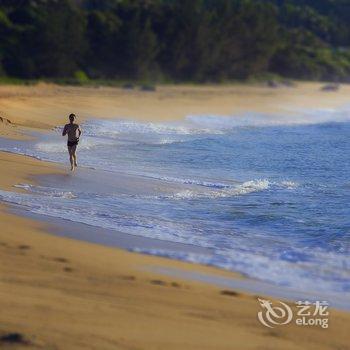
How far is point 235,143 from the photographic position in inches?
896

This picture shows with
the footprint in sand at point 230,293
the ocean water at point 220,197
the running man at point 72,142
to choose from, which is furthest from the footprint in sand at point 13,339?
the running man at point 72,142

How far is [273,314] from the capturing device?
6.33m

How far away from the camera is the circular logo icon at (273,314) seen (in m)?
6.12

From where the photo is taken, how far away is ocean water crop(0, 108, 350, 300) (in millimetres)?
8625

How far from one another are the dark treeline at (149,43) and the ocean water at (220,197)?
17716 millimetres

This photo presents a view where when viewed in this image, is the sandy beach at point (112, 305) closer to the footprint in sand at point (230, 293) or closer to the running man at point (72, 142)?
the footprint in sand at point (230, 293)

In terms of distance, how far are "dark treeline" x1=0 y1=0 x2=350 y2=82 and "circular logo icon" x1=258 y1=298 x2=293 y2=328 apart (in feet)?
111

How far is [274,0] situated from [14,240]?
8749 cm

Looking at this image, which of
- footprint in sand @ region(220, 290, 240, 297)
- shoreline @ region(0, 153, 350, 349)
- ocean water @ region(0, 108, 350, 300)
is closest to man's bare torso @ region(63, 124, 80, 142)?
ocean water @ region(0, 108, 350, 300)

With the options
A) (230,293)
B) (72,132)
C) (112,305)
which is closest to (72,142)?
(72,132)

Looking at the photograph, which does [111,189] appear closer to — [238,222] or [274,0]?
[238,222]

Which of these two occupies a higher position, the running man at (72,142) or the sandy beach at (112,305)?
the running man at (72,142)

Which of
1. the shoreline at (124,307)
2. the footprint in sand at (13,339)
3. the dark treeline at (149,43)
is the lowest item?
the footprint in sand at (13,339)

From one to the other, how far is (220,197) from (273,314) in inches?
250
